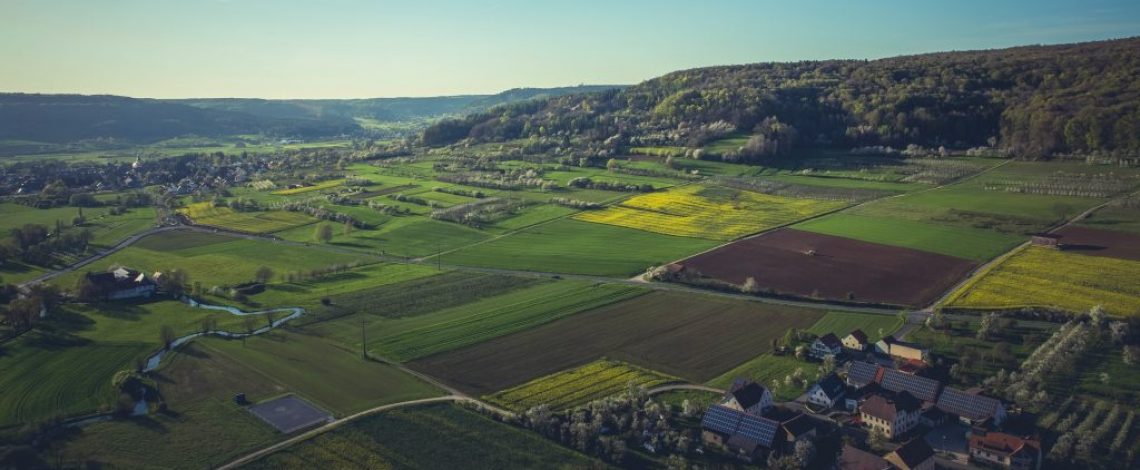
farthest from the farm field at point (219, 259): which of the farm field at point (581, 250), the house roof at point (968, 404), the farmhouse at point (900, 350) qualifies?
the house roof at point (968, 404)

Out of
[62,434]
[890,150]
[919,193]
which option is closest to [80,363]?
[62,434]

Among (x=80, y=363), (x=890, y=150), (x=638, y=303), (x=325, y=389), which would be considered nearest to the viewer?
(x=325, y=389)

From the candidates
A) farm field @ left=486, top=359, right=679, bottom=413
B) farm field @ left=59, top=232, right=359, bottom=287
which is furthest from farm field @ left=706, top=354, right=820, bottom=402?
farm field @ left=59, top=232, right=359, bottom=287

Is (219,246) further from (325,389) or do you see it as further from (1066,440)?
(1066,440)

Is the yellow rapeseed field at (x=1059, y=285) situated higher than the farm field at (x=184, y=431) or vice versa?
the yellow rapeseed field at (x=1059, y=285)

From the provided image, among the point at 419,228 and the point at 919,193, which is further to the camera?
the point at 919,193

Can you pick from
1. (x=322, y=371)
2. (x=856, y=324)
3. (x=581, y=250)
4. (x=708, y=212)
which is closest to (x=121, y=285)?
(x=322, y=371)

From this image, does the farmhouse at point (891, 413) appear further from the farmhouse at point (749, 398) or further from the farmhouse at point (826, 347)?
the farmhouse at point (826, 347)

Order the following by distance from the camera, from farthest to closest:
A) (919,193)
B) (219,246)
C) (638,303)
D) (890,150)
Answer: (890,150), (919,193), (219,246), (638,303)
